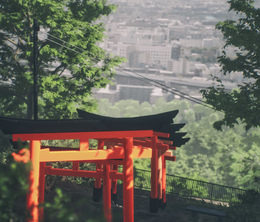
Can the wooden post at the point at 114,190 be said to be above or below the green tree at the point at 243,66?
below

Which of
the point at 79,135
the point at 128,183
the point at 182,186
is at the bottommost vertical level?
the point at 182,186

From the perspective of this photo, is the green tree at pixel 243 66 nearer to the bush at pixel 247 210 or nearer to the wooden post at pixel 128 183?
the bush at pixel 247 210

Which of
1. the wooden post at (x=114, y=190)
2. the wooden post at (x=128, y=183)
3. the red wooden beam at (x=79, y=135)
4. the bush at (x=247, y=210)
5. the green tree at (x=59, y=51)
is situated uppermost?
the green tree at (x=59, y=51)

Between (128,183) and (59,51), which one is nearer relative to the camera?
(128,183)

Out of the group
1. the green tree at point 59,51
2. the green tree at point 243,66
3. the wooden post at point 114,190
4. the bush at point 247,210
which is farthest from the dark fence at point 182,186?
the bush at point 247,210

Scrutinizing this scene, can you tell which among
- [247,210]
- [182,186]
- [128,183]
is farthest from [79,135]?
[182,186]

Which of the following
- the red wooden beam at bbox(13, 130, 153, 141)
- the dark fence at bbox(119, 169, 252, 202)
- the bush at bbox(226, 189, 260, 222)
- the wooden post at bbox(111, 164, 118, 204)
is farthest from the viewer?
the dark fence at bbox(119, 169, 252, 202)

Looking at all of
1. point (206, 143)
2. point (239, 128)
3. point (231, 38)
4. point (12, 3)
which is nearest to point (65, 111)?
point (12, 3)

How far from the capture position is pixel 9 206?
364 centimetres

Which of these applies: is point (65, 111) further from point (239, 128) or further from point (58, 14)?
point (239, 128)

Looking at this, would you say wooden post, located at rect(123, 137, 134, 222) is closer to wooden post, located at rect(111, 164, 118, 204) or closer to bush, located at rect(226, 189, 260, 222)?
bush, located at rect(226, 189, 260, 222)

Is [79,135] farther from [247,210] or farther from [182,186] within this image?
[182,186]

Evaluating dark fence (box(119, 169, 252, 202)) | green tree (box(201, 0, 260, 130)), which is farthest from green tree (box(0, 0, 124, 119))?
green tree (box(201, 0, 260, 130))

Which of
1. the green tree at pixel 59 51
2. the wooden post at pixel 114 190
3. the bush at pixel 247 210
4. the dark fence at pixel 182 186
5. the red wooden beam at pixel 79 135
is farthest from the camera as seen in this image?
the dark fence at pixel 182 186
